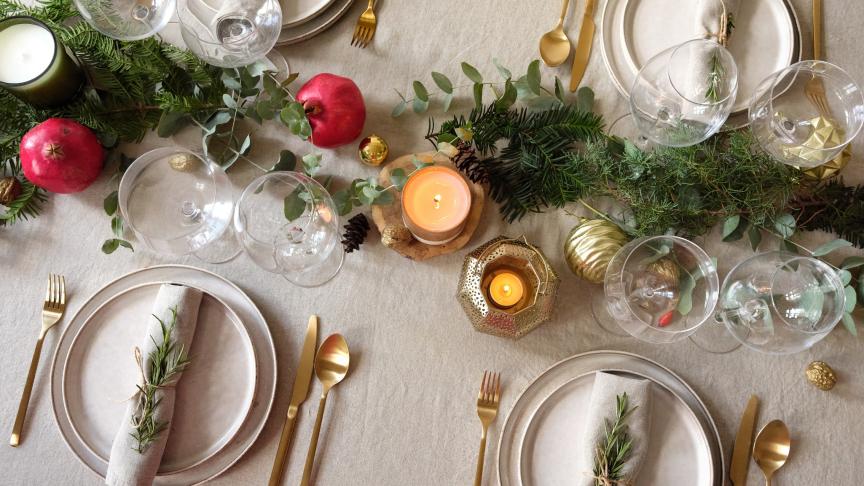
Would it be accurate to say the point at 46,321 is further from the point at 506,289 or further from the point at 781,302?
the point at 781,302

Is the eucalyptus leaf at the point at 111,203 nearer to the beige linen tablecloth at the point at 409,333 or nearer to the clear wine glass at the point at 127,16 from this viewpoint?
the beige linen tablecloth at the point at 409,333

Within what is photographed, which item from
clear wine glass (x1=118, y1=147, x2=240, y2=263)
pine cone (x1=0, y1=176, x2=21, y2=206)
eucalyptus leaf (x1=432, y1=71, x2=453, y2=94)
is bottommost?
pine cone (x1=0, y1=176, x2=21, y2=206)

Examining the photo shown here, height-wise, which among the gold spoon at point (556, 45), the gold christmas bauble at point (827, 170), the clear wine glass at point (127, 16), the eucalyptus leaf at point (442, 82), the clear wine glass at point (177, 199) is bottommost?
the clear wine glass at point (177, 199)

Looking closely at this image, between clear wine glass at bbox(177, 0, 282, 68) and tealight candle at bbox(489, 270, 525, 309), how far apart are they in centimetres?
46

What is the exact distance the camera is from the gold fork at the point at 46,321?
35.1 inches

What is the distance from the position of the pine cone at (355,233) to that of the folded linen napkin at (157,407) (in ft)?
0.72

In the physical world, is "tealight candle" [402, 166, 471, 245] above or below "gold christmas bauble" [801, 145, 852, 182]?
below

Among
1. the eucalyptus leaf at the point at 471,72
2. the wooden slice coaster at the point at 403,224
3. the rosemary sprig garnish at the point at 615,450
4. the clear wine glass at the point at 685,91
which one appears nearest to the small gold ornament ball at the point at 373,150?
the wooden slice coaster at the point at 403,224

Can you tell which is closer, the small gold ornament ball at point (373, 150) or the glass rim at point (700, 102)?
the glass rim at point (700, 102)

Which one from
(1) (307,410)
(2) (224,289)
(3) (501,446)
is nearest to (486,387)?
(3) (501,446)

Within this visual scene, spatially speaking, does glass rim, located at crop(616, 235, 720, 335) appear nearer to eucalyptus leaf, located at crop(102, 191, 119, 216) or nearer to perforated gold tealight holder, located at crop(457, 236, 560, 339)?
perforated gold tealight holder, located at crop(457, 236, 560, 339)

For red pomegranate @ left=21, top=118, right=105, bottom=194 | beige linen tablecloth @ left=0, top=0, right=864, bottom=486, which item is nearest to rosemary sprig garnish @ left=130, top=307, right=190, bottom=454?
beige linen tablecloth @ left=0, top=0, right=864, bottom=486

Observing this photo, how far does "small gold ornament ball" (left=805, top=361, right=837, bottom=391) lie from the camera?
86 cm

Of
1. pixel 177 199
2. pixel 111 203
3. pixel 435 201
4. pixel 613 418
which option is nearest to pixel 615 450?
pixel 613 418
